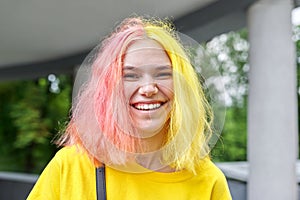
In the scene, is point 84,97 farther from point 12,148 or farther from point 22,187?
point 12,148

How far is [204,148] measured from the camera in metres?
0.94

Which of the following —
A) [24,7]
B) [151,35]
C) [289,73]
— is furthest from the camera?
[24,7]

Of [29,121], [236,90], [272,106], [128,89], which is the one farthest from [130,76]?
[29,121]

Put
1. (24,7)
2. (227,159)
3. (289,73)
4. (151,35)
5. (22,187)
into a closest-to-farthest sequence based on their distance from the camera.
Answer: (151,35) → (289,73) → (24,7) → (22,187) → (227,159)

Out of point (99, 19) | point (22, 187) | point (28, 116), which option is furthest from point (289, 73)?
point (28, 116)

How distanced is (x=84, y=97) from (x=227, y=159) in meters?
9.02

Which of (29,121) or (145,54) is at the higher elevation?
(145,54)

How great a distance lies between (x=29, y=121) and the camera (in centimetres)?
976

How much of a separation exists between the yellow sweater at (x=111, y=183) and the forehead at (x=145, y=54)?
0.65 feet

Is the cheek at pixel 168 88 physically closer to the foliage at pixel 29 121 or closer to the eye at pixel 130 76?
the eye at pixel 130 76

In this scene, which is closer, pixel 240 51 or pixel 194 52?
pixel 194 52

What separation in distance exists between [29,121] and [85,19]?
20.0 ft

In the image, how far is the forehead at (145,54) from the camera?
2.77 feet

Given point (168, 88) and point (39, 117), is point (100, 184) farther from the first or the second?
point (39, 117)
